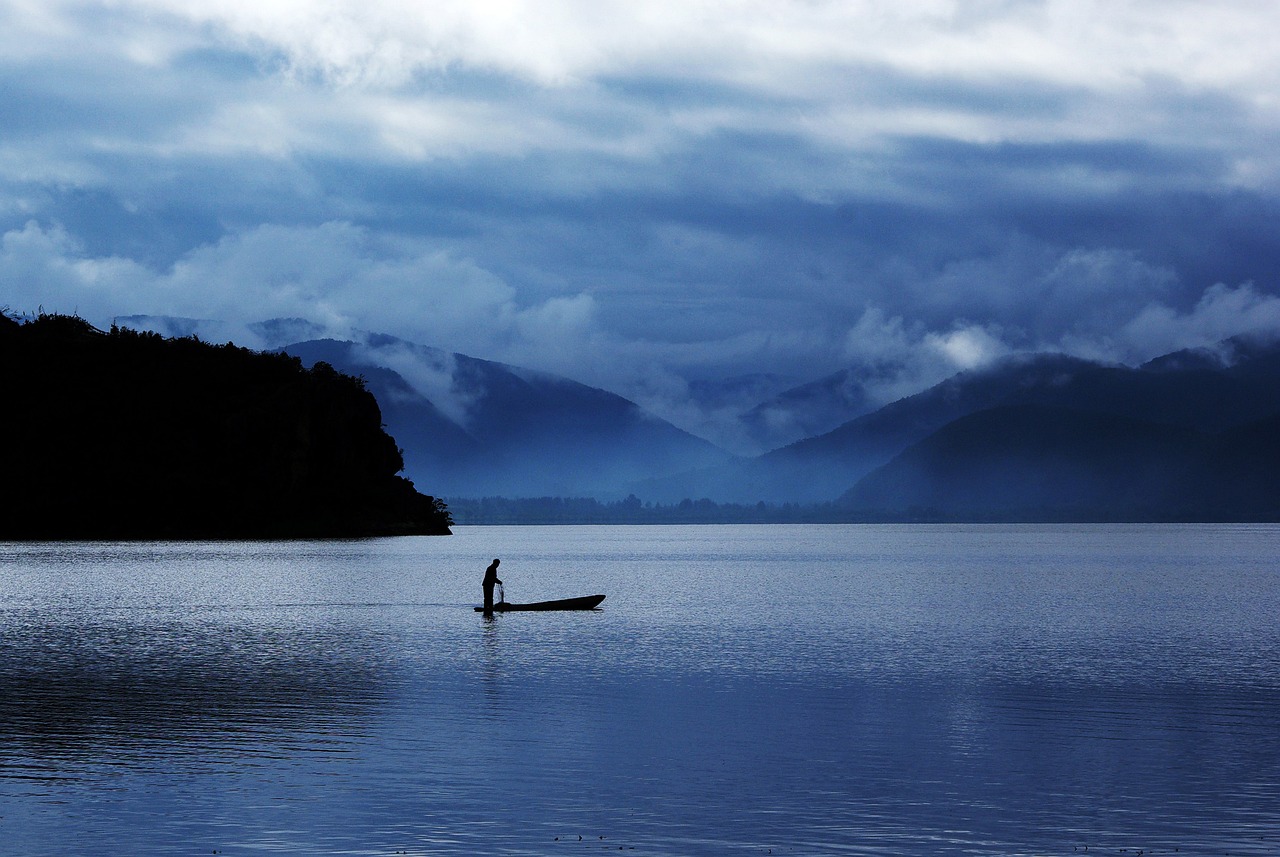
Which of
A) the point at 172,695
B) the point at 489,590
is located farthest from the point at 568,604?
the point at 172,695

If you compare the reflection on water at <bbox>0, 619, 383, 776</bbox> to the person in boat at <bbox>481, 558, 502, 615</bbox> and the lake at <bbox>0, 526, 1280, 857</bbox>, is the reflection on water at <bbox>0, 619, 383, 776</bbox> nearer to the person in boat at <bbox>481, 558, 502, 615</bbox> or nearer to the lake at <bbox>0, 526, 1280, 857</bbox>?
the lake at <bbox>0, 526, 1280, 857</bbox>

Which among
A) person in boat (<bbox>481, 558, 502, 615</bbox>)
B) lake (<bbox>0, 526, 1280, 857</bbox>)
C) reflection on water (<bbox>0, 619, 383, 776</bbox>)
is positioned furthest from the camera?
person in boat (<bbox>481, 558, 502, 615</bbox>)

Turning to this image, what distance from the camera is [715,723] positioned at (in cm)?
4697

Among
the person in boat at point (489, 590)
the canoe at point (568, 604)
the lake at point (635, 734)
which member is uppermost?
the person in boat at point (489, 590)

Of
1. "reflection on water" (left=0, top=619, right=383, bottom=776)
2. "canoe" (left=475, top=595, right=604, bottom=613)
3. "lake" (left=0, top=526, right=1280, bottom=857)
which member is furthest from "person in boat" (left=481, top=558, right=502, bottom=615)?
"reflection on water" (left=0, top=619, right=383, bottom=776)

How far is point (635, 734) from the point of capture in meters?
44.4

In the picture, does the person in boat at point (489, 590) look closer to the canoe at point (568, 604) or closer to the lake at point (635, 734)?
the lake at point (635, 734)

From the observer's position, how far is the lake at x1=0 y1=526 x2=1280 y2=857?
1225 inches

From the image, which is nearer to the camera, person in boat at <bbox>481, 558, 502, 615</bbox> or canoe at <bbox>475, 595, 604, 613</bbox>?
person in boat at <bbox>481, 558, 502, 615</bbox>

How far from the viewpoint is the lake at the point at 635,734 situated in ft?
102

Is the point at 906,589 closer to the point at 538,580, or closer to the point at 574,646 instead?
the point at 538,580

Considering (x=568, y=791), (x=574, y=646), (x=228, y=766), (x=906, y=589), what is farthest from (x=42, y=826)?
(x=906, y=589)

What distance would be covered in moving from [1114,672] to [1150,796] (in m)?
29.1

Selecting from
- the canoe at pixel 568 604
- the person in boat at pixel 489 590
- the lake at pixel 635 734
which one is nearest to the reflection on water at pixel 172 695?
the lake at pixel 635 734
